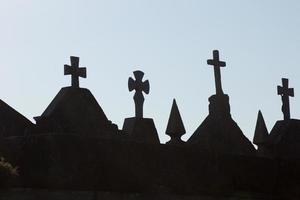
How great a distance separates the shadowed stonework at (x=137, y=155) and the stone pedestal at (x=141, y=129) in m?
0.03

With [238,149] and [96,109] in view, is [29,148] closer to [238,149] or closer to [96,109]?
[96,109]

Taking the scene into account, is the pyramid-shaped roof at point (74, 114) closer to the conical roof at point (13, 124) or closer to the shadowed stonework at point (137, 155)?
the shadowed stonework at point (137, 155)

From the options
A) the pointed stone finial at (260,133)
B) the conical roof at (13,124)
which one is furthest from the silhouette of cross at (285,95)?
the conical roof at (13,124)

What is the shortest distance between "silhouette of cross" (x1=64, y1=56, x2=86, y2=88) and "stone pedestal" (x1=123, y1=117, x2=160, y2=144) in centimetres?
194

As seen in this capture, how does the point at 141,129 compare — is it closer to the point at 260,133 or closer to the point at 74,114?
the point at 74,114

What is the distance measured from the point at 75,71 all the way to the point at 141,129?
2.55 m

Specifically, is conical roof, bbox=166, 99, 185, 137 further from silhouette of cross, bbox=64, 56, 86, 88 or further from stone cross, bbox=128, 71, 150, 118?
silhouette of cross, bbox=64, 56, 86, 88

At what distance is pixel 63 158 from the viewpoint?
15.0 meters

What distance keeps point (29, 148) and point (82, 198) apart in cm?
151

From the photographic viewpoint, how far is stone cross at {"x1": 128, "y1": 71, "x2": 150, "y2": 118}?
71.6ft

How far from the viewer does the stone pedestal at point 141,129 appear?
68.7 feet

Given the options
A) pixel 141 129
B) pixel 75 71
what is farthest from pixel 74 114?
pixel 141 129

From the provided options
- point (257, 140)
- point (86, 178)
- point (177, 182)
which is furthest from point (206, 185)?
point (257, 140)

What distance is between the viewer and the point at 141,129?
21.1 meters
